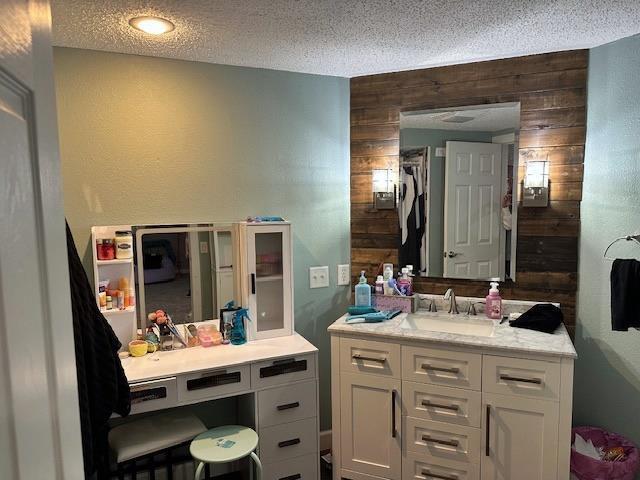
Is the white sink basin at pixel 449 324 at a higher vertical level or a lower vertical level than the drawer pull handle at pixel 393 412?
higher

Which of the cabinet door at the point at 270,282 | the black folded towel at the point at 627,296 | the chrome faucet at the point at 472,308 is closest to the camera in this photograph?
the black folded towel at the point at 627,296

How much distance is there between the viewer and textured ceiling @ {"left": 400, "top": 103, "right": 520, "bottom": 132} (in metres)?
2.50

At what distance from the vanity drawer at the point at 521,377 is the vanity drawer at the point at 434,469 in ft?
1.36

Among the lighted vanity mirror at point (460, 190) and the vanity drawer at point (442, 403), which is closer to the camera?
the vanity drawer at point (442, 403)

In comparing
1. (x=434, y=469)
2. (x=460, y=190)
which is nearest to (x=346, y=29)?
(x=460, y=190)

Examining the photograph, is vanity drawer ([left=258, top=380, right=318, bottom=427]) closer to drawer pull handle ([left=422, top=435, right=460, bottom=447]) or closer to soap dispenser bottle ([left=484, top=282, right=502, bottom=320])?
drawer pull handle ([left=422, top=435, right=460, bottom=447])

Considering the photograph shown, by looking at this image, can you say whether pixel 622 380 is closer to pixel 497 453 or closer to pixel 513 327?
pixel 513 327

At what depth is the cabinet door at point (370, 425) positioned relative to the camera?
2.32 metres

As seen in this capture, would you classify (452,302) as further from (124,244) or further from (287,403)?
(124,244)

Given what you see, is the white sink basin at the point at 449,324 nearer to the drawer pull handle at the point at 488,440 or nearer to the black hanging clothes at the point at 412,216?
the black hanging clothes at the point at 412,216

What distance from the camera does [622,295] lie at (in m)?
2.02

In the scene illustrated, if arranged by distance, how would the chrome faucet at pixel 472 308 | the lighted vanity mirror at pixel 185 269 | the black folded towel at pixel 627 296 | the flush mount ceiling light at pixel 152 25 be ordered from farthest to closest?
the chrome faucet at pixel 472 308 < the lighted vanity mirror at pixel 185 269 < the black folded towel at pixel 627 296 < the flush mount ceiling light at pixel 152 25

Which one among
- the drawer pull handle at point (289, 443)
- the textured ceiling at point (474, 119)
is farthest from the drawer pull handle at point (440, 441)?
the textured ceiling at point (474, 119)

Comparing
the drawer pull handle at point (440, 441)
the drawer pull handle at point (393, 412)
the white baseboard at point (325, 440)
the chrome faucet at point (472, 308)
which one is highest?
the chrome faucet at point (472, 308)
